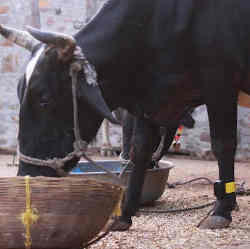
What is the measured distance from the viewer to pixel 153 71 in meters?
3.24

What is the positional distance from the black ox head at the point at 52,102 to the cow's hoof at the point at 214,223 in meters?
0.99

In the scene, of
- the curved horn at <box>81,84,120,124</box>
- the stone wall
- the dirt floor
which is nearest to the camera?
the curved horn at <box>81,84,120,124</box>

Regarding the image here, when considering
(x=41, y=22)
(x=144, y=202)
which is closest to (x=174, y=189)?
(x=144, y=202)

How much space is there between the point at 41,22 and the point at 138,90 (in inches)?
269

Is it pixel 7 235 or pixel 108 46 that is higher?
pixel 108 46

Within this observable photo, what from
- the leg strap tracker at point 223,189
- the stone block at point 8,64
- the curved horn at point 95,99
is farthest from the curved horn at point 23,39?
the stone block at point 8,64

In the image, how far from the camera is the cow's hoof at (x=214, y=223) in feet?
10.7

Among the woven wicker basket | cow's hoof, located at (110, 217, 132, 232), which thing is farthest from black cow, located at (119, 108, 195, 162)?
the woven wicker basket

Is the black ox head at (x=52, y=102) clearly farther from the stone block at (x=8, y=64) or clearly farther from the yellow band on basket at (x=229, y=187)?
the stone block at (x=8, y=64)

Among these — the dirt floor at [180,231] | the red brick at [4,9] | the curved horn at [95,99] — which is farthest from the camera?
the red brick at [4,9]

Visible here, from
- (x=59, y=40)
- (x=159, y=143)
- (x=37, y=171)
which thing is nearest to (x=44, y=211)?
(x=37, y=171)

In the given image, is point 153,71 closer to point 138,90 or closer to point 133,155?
point 138,90

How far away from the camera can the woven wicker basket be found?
6.49 feet

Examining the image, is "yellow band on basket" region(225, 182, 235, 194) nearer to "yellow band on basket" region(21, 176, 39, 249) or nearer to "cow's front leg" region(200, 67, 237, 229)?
"cow's front leg" region(200, 67, 237, 229)
